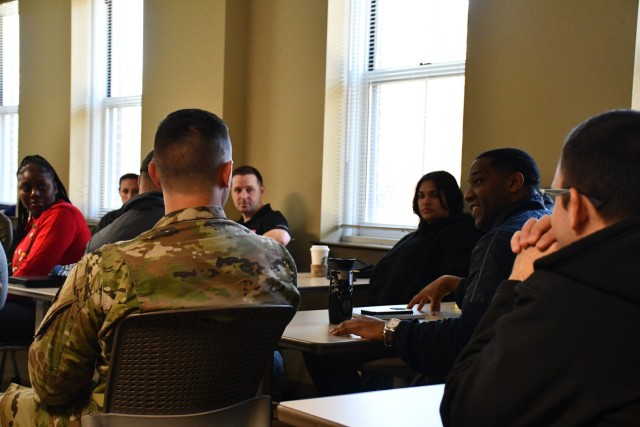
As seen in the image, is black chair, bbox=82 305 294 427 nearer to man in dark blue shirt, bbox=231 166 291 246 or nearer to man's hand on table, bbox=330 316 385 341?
man's hand on table, bbox=330 316 385 341

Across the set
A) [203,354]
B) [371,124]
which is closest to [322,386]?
[371,124]

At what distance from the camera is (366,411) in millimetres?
1574

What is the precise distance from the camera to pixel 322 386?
397 centimetres

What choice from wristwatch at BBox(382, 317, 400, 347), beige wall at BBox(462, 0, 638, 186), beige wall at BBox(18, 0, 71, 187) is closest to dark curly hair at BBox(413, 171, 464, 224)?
beige wall at BBox(462, 0, 638, 186)

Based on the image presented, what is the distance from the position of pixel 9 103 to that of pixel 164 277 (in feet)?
24.0

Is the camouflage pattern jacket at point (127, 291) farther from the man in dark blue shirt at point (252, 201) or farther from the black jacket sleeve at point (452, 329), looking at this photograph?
the man in dark blue shirt at point (252, 201)

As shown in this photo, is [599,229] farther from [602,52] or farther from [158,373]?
[602,52]

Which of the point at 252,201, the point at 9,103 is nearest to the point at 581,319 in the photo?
the point at 252,201

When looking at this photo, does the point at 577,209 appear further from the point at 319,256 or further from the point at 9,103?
the point at 9,103

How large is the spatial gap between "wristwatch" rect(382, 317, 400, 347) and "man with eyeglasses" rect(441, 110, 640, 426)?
102 centimetres

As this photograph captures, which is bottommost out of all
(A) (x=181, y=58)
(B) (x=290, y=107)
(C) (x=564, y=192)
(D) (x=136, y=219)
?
(D) (x=136, y=219)

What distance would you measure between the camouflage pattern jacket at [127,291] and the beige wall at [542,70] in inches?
89.7

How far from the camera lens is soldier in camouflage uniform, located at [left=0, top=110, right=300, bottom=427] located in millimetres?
1804

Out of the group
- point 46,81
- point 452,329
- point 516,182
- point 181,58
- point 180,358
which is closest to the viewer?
point 180,358
